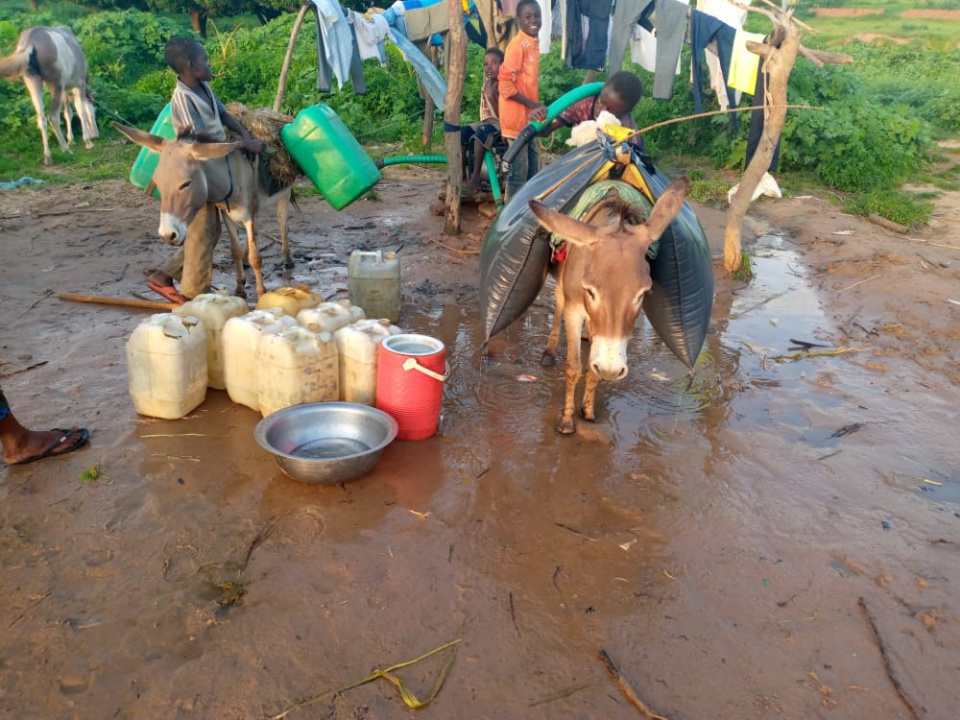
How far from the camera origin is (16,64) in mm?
10477

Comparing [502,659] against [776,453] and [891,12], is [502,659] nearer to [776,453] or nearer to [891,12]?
[776,453]

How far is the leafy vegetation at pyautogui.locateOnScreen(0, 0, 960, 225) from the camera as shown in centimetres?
1082

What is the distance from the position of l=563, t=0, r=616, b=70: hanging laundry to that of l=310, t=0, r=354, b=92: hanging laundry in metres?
3.39

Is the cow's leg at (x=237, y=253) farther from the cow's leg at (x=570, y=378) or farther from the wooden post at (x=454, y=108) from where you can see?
the cow's leg at (x=570, y=378)

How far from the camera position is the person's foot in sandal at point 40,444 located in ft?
11.8

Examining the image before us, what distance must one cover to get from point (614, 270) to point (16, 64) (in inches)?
445

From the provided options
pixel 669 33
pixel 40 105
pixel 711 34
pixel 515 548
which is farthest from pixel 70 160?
pixel 515 548

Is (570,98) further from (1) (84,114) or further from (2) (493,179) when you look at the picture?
(1) (84,114)

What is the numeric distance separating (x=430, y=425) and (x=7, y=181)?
8.61m

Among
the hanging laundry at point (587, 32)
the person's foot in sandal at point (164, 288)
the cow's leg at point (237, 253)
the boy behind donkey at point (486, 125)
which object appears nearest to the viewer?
the person's foot in sandal at point (164, 288)

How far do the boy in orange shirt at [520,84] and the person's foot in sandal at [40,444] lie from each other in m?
4.94

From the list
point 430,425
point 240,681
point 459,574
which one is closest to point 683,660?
point 459,574

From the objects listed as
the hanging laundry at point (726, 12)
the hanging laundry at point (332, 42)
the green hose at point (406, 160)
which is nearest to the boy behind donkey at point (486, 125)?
the green hose at point (406, 160)

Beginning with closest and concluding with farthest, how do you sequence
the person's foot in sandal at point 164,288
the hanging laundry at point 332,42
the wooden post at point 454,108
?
the person's foot in sandal at point 164,288
the wooden post at point 454,108
the hanging laundry at point 332,42
